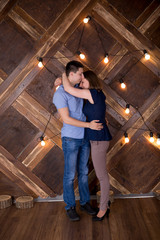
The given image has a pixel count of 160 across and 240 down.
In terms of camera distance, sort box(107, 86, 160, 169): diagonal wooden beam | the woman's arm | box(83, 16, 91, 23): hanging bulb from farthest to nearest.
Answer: box(107, 86, 160, 169): diagonal wooden beam
box(83, 16, 91, 23): hanging bulb
the woman's arm

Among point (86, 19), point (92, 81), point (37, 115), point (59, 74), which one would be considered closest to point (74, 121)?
point (92, 81)

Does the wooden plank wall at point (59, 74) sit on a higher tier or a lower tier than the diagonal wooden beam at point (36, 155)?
higher

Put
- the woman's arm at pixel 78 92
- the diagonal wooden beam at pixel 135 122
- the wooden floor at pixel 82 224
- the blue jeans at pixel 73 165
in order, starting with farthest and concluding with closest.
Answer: the diagonal wooden beam at pixel 135 122 < the blue jeans at pixel 73 165 < the woman's arm at pixel 78 92 < the wooden floor at pixel 82 224

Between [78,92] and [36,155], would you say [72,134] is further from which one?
[36,155]

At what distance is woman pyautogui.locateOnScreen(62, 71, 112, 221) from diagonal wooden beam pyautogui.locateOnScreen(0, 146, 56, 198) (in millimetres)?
922

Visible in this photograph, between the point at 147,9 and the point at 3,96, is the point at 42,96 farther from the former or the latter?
the point at 147,9

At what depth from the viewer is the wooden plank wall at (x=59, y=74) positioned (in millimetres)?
3371

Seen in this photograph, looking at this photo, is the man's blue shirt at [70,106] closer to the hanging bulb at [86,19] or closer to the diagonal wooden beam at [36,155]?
the diagonal wooden beam at [36,155]

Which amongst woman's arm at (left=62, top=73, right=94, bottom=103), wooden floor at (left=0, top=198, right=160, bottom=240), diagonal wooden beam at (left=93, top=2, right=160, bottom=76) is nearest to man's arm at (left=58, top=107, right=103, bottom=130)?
woman's arm at (left=62, top=73, right=94, bottom=103)

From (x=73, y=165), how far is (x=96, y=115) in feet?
2.13

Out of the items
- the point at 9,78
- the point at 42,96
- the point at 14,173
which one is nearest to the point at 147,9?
the point at 42,96

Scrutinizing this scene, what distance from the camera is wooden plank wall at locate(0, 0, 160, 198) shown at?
3.37 metres

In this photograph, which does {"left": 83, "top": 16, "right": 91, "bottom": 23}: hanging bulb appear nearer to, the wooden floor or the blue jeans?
the blue jeans

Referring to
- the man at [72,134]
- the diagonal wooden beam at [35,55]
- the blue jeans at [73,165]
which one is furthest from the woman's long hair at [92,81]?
the diagonal wooden beam at [35,55]
